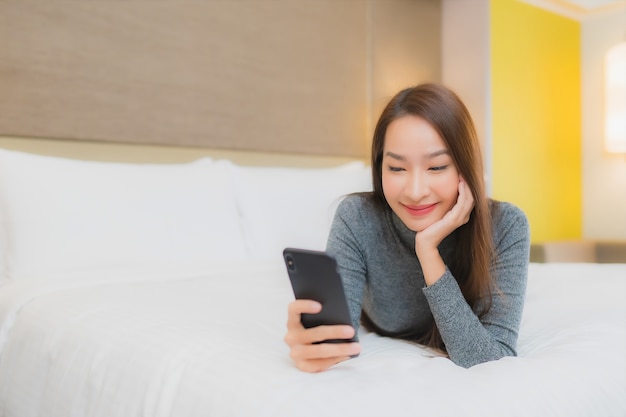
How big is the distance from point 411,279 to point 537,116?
9.78ft

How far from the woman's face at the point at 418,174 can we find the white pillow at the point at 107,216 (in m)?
1.13

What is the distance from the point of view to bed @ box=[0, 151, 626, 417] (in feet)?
2.76

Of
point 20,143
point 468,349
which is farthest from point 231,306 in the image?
point 20,143

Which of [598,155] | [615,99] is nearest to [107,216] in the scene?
[615,99]

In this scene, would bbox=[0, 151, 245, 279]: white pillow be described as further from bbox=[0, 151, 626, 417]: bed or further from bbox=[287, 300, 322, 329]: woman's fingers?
bbox=[287, 300, 322, 329]: woman's fingers

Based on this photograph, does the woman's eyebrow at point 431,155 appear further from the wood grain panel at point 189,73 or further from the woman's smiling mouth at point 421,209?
the wood grain panel at point 189,73

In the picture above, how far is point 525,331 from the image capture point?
4.15ft

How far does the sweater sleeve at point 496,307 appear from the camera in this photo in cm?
99

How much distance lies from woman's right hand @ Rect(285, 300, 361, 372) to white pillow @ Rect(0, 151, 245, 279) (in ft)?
3.73

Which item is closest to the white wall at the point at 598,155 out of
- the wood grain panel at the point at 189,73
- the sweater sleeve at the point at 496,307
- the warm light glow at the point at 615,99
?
the warm light glow at the point at 615,99

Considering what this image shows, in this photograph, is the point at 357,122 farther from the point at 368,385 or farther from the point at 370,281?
the point at 368,385

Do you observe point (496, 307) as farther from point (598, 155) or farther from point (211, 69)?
point (598, 155)

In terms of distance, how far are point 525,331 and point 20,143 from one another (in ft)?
6.09

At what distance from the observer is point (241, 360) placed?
38.4 inches
